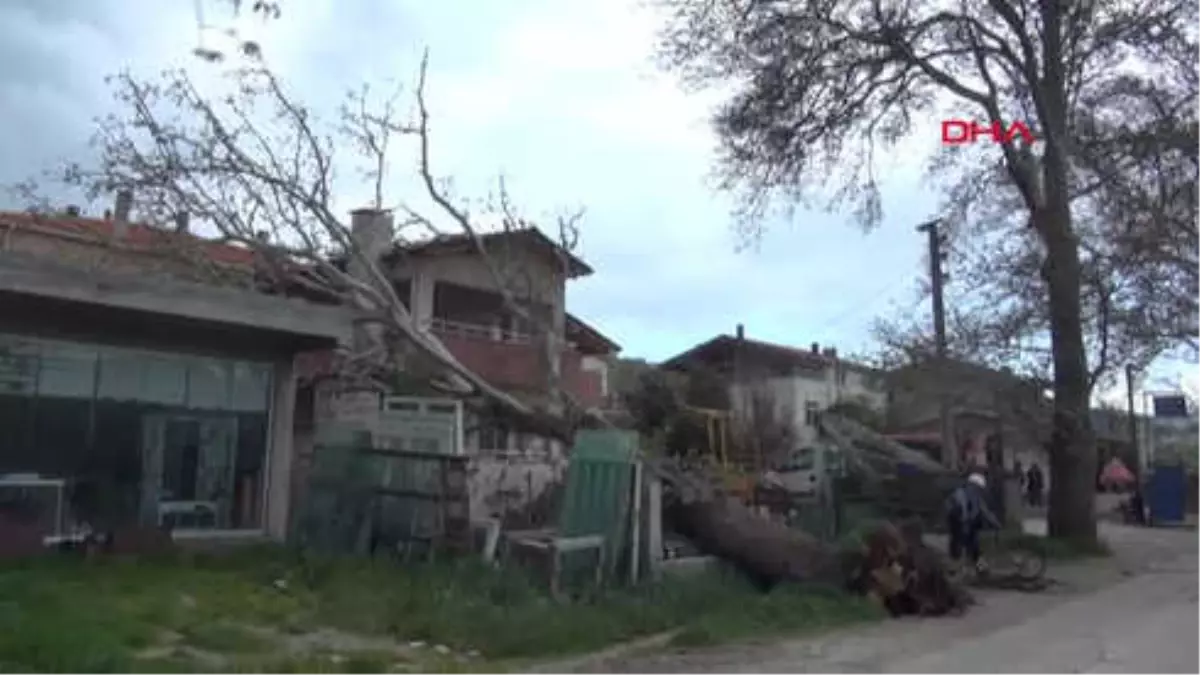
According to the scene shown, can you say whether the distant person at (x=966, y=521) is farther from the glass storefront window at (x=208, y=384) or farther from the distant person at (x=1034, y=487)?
the distant person at (x=1034, y=487)

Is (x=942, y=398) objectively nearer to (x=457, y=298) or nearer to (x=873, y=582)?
(x=873, y=582)

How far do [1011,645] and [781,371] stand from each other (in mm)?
50993

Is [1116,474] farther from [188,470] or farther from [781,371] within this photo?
[188,470]

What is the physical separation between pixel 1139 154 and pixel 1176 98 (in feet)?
6.08

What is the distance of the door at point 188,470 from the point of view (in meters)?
16.3

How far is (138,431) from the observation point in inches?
637

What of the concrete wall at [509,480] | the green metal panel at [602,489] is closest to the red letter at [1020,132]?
the concrete wall at [509,480]

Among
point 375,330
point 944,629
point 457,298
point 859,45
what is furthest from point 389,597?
point 457,298

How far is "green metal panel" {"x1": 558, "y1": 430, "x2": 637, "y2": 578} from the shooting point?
15.4m

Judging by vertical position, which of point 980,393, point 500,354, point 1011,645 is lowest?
point 1011,645

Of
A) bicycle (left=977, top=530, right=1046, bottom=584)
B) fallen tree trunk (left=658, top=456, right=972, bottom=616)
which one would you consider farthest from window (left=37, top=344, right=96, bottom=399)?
bicycle (left=977, top=530, right=1046, bottom=584)

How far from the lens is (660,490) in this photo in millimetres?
16438

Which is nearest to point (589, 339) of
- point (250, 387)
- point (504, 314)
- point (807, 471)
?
point (504, 314)

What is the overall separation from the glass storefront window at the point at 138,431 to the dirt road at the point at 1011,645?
24.7ft
